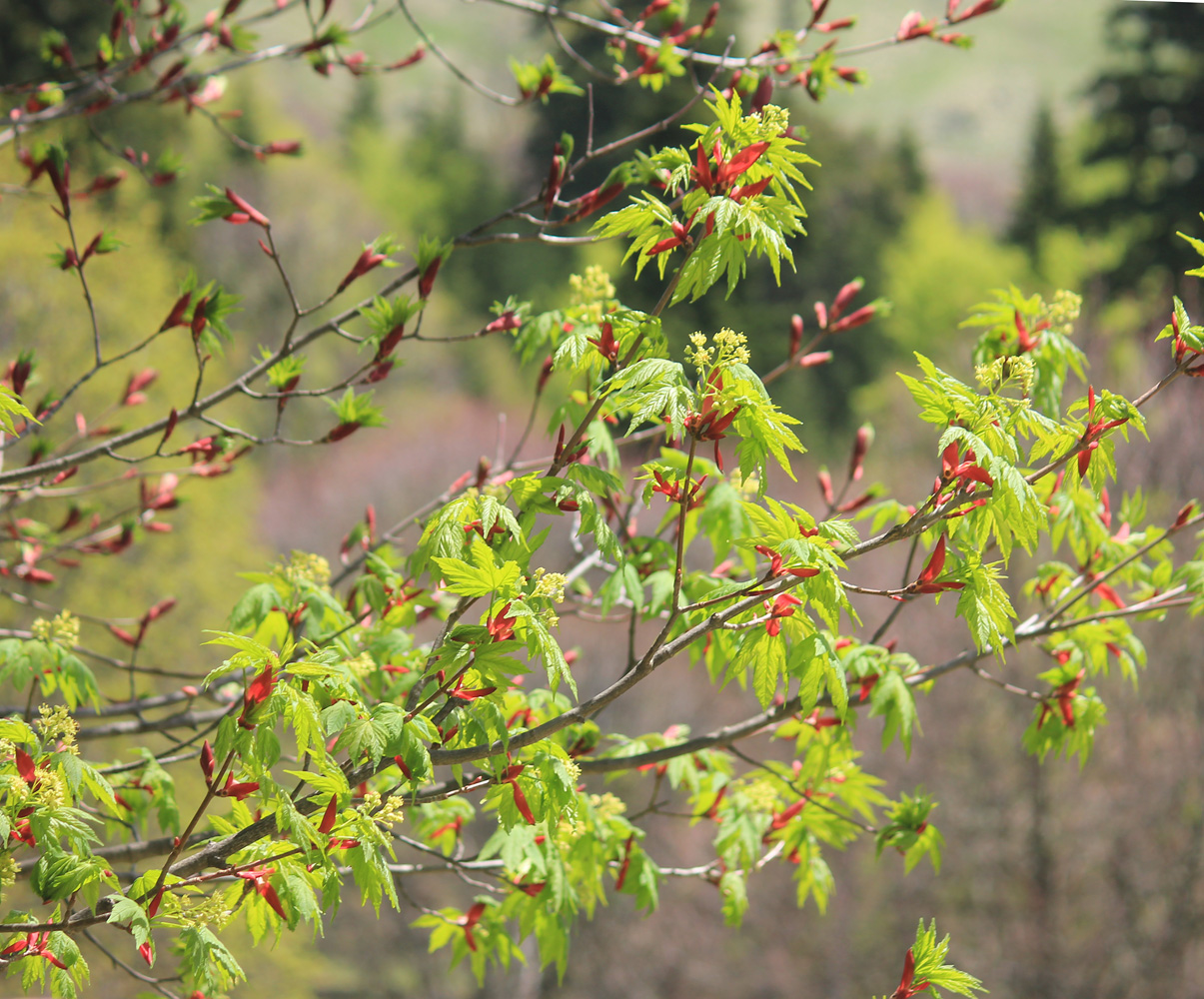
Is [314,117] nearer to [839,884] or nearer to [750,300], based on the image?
[750,300]

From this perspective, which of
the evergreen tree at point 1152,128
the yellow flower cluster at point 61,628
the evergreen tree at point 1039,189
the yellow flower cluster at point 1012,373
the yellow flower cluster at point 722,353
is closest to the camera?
the yellow flower cluster at point 722,353

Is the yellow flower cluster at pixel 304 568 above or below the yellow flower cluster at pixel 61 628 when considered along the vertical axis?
above

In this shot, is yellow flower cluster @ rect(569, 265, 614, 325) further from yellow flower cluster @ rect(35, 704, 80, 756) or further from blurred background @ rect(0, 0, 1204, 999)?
yellow flower cluster @ rect(35, 704, 80, 756)

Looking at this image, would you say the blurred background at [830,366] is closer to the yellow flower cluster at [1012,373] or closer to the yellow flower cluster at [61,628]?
the yellow flower cluster at [61,628]

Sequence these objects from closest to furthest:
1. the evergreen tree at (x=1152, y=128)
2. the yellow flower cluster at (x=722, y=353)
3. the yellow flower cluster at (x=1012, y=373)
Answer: the yellow flower cluster at (x=722, y=353), the yellow flower cluster at (x=1012, y=373), the evergreen tree at (x=1152, y=128)

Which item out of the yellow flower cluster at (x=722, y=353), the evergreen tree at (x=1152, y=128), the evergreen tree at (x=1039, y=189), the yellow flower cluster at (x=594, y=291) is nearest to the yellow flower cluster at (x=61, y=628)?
the yellow flower cluster at (x=594, y=291)

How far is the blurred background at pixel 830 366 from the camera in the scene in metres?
8.24

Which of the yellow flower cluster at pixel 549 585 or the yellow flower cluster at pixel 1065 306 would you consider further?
the yellow flower cluster at pixel 1065 306

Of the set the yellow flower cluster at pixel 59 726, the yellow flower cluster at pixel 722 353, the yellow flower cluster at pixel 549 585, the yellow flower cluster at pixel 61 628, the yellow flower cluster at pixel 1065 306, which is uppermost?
the yellow flower cluster at pixel 1065 306

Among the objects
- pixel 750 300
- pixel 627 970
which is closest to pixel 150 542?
pixel 627 970

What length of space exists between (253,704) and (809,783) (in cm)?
147

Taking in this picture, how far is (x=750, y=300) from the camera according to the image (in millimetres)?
18188

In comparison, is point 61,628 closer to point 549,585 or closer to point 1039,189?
point 549,585

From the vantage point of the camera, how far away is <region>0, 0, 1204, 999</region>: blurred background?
824 cm
